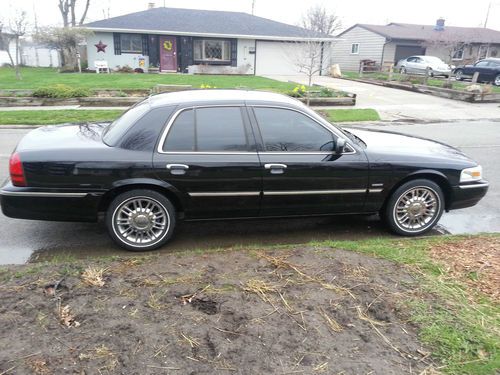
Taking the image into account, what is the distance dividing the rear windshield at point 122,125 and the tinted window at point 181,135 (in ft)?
1.26

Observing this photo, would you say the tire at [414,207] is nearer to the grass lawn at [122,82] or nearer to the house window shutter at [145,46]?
the grass lawn at [122,82]

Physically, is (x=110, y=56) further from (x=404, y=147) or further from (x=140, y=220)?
(x=404, y=147)

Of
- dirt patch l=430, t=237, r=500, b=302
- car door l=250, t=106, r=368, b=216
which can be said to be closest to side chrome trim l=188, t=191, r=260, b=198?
car door l=250, t=106, r=368, b=216

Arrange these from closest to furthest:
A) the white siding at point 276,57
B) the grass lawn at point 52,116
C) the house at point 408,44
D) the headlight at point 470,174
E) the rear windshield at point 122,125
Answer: the rear windshield at point 122,125 → the headlight at point 470,174 → the grass lawn at point 52,116 → the white siding at point 276,57 → the house at point 408,44

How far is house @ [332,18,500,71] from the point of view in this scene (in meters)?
35.8

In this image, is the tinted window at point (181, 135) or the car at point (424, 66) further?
the car at point (424, 66)

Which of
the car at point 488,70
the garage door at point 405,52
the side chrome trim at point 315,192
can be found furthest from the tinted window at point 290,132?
the garage door at point 405,52

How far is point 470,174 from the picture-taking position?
16.2 feet

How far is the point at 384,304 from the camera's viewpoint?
128 inches

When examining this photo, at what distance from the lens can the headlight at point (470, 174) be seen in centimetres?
491

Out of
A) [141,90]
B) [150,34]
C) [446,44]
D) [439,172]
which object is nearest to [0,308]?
[439,172]

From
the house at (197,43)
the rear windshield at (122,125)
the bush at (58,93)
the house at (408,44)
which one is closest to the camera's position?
the rear windshield at (122,125)

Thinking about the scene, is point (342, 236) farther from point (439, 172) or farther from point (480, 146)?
point (480, 146)

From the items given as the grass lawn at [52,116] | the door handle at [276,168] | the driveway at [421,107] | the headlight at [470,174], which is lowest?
the grass lawn at [52,116]
